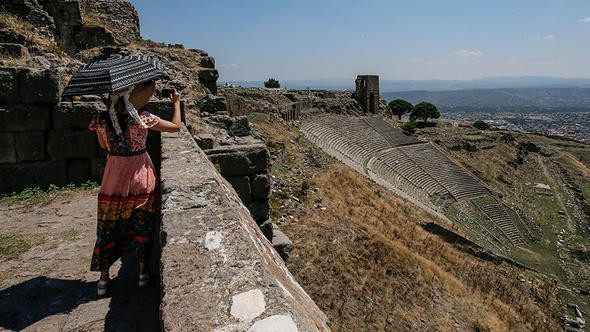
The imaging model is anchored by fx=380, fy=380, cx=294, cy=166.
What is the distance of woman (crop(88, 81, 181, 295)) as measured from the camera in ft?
9.79

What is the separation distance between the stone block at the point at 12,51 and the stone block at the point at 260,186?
4681 millimetres

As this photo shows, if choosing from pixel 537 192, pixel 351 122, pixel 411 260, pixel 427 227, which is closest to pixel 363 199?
pixel 427 227

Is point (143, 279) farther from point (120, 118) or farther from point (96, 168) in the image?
point (96, 168)

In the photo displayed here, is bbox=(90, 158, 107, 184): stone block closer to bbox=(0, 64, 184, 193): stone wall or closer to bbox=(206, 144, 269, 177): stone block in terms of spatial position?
bbox=(0, 64, 184, 193): stone wall

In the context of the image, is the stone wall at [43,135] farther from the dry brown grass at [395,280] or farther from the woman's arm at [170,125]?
the dry brown grass at [395,280]

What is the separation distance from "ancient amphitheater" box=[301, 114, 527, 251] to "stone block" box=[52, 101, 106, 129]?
18.6 metres

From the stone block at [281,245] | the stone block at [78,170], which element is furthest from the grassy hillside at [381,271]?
the stone block at [78,170]

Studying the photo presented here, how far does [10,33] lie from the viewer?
799 cm

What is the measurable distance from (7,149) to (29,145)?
11.2 inches

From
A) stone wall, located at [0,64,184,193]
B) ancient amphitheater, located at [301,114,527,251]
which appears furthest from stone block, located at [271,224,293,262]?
ancient amphitheater, located at [301,114,527,251]

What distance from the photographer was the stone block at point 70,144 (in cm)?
550

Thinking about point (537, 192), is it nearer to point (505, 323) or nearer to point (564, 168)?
point (564, 168)

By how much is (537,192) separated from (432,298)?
29644 mm

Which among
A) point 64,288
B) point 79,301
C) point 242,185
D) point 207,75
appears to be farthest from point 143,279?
point 207,75
